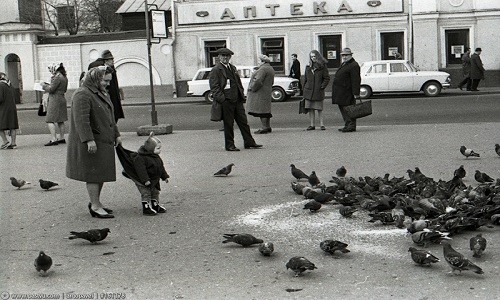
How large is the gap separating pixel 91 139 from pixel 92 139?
17 millimetres

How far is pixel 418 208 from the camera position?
8.37 metres

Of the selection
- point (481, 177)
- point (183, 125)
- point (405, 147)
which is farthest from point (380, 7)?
point (481, 177)

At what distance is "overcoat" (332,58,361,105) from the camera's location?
17.8m

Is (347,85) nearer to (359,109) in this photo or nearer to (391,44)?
(359,109)

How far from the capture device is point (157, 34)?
20.9m

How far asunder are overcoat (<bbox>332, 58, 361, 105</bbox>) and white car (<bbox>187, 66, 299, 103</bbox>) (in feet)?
47.5

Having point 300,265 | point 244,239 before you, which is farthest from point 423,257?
point 244,239

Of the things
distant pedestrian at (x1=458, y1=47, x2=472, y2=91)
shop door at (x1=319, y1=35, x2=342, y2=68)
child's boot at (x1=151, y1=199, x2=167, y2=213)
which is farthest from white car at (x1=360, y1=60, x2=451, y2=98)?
child's boot at (x1=151, y1=199, x2=167, y2=213)

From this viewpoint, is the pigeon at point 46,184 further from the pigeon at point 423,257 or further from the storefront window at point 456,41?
the storefront window at point 456,41

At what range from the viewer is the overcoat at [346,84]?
58.5ft

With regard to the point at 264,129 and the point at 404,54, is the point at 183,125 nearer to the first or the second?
the point at 264,129

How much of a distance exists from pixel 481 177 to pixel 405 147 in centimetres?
455

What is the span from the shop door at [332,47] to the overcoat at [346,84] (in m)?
20.1

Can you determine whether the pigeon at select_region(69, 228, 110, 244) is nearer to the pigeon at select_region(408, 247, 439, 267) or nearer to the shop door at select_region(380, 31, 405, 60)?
the pigeon at select_region(408, 247, 439, 267)
